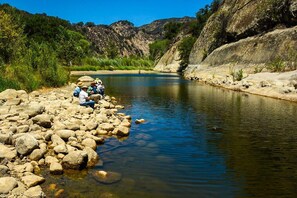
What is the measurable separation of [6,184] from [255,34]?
169 ft

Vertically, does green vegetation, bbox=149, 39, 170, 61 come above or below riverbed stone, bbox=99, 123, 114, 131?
above

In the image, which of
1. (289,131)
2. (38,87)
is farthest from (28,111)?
(38,87)

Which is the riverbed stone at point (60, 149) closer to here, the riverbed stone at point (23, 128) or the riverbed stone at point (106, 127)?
the riverbed stone at point (23, 128)

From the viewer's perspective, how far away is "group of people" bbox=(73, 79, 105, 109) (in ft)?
63.0

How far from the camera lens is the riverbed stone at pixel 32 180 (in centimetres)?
855

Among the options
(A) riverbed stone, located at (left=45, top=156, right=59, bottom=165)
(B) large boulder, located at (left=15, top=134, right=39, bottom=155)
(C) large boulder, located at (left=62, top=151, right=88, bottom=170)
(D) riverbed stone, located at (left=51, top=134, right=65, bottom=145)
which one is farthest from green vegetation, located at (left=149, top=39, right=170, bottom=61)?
(C) large boulder, located at (left=62, top=151, right=88, bottom=170)

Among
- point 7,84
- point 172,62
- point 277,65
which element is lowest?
point 7,84

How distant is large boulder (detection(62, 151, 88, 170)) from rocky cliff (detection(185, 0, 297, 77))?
3400 centimetres

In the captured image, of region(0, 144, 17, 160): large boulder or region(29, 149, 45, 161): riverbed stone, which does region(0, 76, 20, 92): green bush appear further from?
region(29, 149, 45, 161): riverbed stone

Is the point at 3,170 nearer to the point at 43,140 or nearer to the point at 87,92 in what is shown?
the point at 43,140

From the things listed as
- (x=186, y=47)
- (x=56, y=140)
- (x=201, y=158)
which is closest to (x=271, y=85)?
(x=201, y=158)

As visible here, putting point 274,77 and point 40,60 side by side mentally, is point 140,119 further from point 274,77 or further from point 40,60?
point 274,77

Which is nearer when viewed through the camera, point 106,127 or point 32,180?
point 32,180

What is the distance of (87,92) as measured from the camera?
24328mm
